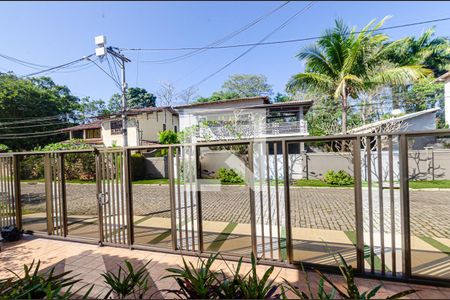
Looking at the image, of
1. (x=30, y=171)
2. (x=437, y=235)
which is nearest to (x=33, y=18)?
(x=437, y=235)

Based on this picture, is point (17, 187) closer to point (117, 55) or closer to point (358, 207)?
point (358, 207)

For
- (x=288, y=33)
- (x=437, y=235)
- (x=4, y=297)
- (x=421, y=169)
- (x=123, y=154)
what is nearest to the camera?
(x=4, y=297)

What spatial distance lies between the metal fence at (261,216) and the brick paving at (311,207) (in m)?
0.03

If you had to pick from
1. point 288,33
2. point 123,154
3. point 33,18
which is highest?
point 288,33

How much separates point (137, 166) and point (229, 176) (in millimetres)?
6136

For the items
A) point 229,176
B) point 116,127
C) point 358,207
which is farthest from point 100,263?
point 116,127

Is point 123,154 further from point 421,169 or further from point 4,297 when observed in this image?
point 421,169

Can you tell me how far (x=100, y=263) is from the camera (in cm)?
377

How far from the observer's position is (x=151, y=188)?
40.9ft

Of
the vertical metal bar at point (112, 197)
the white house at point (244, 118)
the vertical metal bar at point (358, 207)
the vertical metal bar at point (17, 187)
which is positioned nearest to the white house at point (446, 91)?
the white house at point (244, 118)

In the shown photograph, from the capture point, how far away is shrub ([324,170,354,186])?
10.9 meters

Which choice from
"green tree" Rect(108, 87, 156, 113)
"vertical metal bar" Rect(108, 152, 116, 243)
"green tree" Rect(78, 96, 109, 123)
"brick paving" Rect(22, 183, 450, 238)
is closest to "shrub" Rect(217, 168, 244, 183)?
"brick paving" Rect(22, 183, 450, 238)

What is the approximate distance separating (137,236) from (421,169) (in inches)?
477

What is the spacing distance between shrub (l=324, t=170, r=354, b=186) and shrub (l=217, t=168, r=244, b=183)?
13.8 ft
